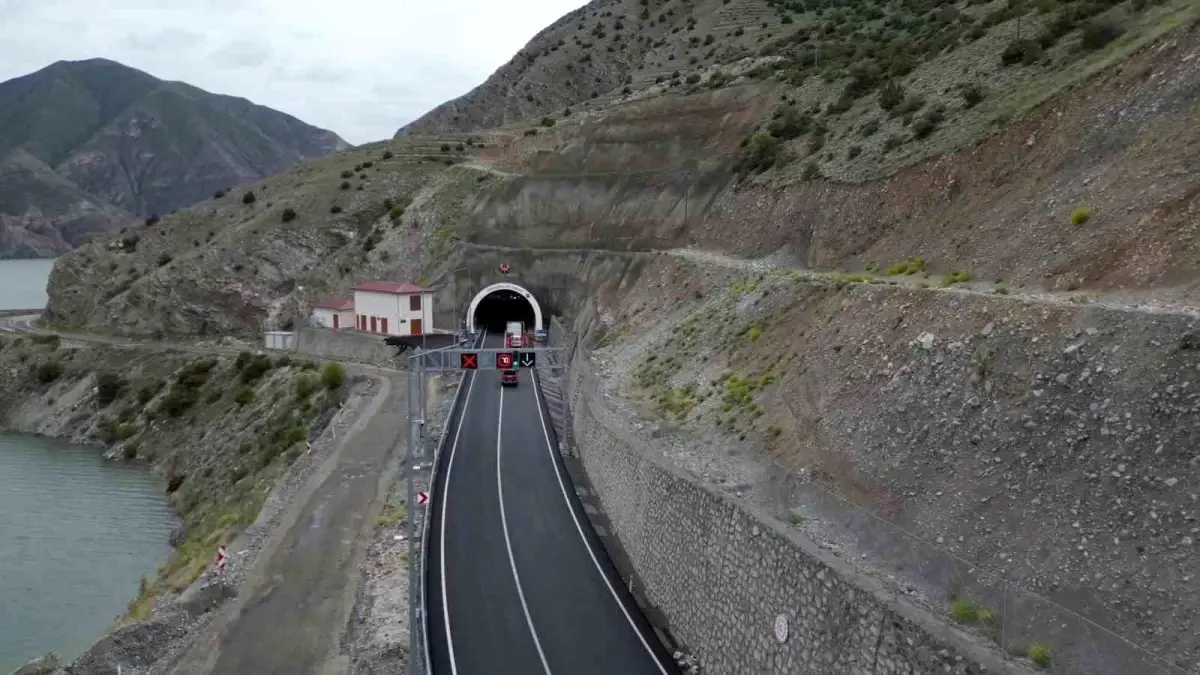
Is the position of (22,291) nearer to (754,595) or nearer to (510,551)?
(510,551)

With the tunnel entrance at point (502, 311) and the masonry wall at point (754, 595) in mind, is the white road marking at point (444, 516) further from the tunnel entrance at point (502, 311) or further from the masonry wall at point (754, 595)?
the tunnel entrance at point (502, 311)

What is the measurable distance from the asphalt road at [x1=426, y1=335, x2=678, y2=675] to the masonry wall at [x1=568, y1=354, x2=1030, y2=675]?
1.13 meters

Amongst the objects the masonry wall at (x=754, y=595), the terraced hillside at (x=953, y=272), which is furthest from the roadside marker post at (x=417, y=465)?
the masonry wall at (x=754, y=595)

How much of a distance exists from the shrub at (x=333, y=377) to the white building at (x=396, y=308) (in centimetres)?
758

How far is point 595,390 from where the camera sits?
29938 mm

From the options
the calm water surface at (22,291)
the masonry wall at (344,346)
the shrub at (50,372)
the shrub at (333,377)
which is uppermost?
the calm water surface at (22,291)

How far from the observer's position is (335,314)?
198ft

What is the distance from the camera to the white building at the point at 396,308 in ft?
180

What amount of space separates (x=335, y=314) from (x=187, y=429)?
1229cm

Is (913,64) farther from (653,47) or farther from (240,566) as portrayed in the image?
(653,47)

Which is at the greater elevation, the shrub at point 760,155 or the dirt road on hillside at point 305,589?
the shrub at point 760,155

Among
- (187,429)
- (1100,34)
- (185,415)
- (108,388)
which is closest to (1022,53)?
(1100,34)

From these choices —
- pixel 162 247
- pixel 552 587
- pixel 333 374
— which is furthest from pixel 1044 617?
pixel 162 247

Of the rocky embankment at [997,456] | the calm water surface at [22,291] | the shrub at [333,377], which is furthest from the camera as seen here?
the calm water surface at [22,291]
